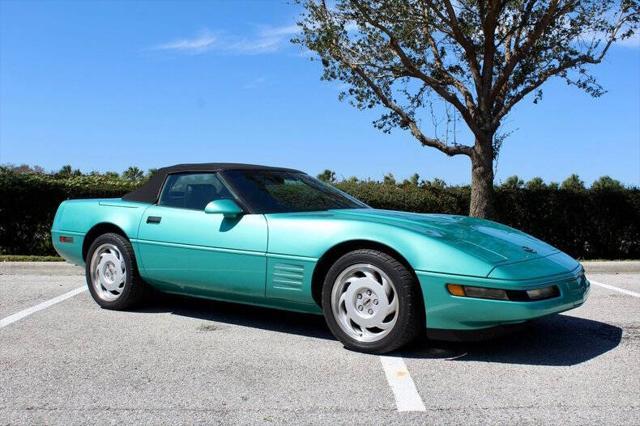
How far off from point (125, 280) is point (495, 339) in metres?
3.11

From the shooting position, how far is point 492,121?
1097 centimetres

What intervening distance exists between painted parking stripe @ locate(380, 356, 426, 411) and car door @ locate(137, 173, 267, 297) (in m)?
1.12

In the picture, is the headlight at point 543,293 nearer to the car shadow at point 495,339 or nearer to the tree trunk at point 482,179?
the car shadow at point 495,339

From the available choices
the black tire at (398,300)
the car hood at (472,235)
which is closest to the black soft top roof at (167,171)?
the car hood at (472,235)

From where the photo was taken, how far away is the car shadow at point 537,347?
13.4 feet

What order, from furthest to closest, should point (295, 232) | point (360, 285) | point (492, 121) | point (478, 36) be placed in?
point (478, 36)
point (492, 121)
point (295, 232)
point (360, 285)

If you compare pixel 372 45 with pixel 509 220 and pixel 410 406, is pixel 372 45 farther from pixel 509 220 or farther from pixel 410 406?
pixel 410 406

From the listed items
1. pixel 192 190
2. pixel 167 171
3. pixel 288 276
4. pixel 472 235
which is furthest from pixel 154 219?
pixel 472 235

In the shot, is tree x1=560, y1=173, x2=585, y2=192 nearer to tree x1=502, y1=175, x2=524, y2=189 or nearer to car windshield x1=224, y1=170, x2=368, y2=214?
tree x1=502, y1=175, x2=524, y2=189

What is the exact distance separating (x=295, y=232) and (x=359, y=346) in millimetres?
915

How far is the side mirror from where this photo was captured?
467 cm

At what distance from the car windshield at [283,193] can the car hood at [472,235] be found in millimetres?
314

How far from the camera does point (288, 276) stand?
4.46 meters

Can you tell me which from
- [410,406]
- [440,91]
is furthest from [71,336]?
[440,91]
